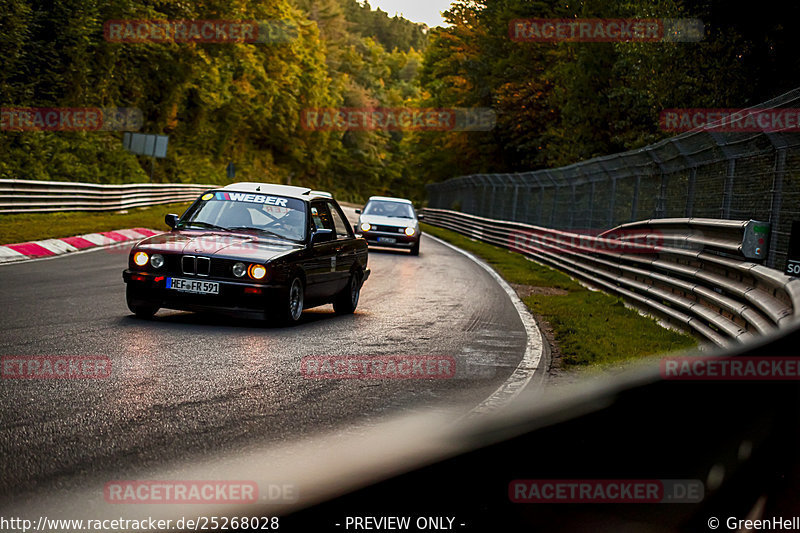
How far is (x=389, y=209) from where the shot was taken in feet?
91.4

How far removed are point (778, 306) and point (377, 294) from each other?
27.5 ft

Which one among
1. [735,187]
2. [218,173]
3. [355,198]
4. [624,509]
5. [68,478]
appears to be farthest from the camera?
[355,198]

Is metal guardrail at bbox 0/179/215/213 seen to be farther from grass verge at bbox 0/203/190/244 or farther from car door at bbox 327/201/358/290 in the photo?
car door at bbox 327/201/358/290

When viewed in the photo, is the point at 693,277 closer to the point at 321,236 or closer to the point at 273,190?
the point at 321,236

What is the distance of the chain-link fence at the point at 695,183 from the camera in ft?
28.5

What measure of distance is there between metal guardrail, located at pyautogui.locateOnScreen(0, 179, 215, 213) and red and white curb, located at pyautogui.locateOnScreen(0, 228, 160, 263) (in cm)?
280

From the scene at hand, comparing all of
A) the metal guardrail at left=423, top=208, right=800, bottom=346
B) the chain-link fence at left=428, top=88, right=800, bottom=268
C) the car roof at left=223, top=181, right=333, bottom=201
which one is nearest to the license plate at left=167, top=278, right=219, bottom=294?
the car roof at left=223, top=181, right=333, bottom=201

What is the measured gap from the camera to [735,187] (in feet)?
34.6

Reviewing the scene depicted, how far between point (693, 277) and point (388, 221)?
1634 cm

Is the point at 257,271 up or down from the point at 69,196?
up

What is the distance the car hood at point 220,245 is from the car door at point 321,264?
34cm

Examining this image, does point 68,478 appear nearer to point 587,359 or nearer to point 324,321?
point 587,359

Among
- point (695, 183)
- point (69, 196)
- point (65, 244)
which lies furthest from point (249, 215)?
point (69, 196)

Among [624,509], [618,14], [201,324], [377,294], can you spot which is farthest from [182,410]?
[618,14]
